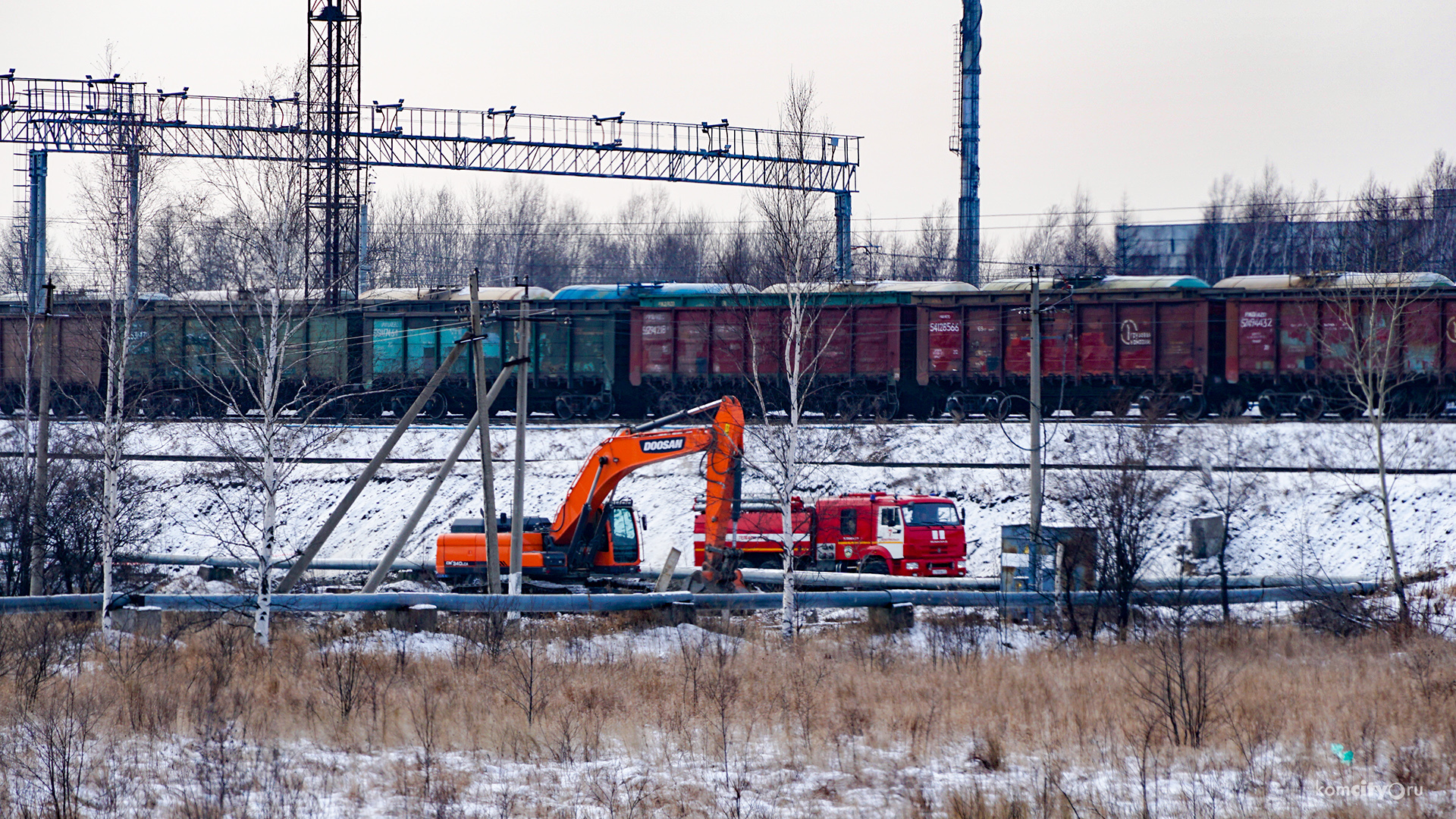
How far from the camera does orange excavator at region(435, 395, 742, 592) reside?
15992 millimetres

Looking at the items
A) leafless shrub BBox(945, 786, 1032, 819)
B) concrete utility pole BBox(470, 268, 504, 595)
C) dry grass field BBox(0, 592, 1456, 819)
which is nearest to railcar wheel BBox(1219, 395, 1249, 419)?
dry grass field BBox(0, 592, 1456, 819)

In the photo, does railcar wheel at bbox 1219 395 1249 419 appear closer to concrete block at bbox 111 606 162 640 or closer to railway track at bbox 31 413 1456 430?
railway track at bbox 31 413 1456 430

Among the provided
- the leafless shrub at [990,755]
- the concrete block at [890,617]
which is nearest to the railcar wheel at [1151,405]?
→ the concrete block at [890,617]

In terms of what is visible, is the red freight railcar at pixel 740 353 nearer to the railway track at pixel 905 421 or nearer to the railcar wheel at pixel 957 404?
the railway track at pixel 905 421

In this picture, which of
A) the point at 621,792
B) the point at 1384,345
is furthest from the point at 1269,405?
the point at 621,792

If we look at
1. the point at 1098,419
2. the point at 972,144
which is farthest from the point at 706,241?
the point at 1098,419

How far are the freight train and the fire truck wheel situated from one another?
18.5 feet

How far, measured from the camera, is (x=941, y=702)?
11.0m

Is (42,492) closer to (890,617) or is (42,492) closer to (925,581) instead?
(890,617)

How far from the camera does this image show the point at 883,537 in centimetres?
1917

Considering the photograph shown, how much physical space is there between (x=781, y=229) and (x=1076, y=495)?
32.1ft

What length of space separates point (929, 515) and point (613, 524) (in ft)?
18.5

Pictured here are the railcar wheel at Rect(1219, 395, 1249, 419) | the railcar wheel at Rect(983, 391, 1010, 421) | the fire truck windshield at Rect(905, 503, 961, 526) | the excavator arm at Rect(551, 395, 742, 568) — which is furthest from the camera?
the railcar wheel at Rect(983, 391, 1010, 421)

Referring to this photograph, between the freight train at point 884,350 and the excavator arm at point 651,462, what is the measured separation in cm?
702
